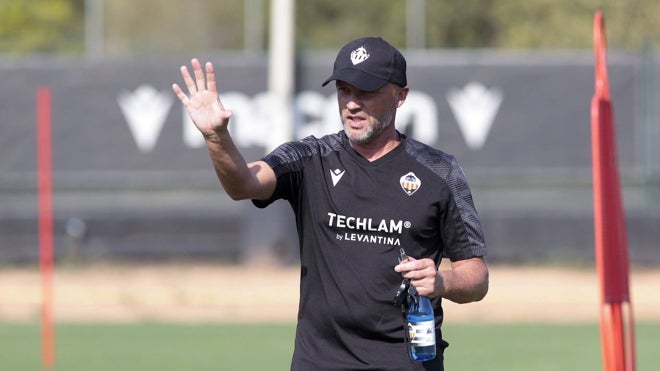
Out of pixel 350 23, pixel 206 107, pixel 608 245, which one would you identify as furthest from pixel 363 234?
pixel 350 23

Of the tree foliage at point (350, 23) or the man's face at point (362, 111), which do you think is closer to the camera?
the man's face at point (362, 111)

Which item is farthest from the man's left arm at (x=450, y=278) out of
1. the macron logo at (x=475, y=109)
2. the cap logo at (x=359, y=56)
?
the macron logo at (x=475, y=109)

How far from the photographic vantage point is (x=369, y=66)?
231 inches

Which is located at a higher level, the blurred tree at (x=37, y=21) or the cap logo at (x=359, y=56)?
the blurred tree at (x=37, y=21)

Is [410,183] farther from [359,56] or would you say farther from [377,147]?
[359,56]

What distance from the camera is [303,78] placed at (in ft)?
73.2

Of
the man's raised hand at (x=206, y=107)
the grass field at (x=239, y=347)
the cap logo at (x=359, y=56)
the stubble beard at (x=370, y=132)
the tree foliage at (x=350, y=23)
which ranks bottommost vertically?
the grass field at (x=239, y=347)

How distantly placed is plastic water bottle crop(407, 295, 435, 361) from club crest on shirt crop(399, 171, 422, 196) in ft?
1.73

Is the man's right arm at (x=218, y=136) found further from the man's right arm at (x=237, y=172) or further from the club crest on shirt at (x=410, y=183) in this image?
the club crest on shirt at (x=410, y=183)

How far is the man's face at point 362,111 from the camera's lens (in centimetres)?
588

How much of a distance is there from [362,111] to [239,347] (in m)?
9.14

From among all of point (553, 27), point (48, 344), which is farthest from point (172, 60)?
point (553, 27)

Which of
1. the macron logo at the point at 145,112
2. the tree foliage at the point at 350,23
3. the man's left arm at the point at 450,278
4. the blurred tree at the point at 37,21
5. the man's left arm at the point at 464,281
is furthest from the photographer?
the blurred tree at the point at 37,21

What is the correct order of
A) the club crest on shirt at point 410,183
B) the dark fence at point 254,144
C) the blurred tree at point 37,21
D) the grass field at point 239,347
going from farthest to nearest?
1. the blurred tree at point 37,21
2. the dark fence at point 254,144
3. the grass field at point 239,347
4. the club crest on shirt at point 410,183
